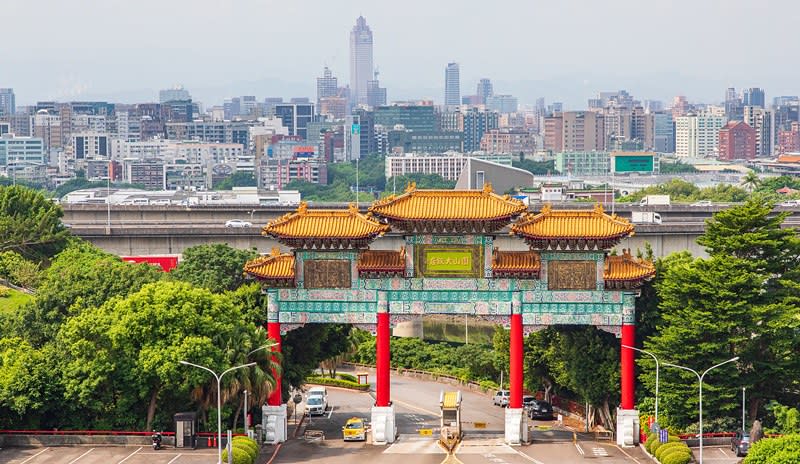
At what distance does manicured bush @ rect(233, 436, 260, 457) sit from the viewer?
6638cm

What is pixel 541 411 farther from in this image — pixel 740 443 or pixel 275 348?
pixel 740 443

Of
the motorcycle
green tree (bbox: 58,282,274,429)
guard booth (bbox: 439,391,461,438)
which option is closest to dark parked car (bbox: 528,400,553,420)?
guard booth (bbox: 439,391,461,438)

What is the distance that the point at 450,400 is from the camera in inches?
2972

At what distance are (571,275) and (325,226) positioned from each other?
35.6 ft

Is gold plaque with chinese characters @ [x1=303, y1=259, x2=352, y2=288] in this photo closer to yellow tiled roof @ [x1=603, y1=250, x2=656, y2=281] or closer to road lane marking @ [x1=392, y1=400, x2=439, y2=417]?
yellow tiled roof @ [x1=603, y1=250, x2=656, y2=281]

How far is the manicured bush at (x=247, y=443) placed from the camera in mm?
66375

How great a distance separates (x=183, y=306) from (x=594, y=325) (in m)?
17.8

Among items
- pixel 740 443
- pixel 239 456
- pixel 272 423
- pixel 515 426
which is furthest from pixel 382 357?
pixel 740 443

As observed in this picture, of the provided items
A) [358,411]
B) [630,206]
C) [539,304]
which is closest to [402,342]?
[358,411]

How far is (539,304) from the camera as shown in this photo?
72312mm

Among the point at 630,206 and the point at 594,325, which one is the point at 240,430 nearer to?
the point at 594,325

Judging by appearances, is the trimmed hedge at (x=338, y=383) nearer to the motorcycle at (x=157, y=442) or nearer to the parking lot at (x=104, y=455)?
the parking lot at (x=104, y=455)

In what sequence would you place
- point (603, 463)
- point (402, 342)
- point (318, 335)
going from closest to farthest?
point (603, 463) → point (318, 335) → point (402, 342)

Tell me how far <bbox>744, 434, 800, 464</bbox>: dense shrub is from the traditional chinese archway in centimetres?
1120
